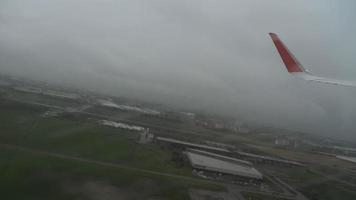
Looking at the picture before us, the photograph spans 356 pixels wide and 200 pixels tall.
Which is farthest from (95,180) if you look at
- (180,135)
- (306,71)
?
(180,135)

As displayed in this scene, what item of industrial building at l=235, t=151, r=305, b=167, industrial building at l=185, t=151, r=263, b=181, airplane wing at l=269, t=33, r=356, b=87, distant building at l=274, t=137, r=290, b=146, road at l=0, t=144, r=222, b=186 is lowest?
road at l=0, t=144, r=222, b=186

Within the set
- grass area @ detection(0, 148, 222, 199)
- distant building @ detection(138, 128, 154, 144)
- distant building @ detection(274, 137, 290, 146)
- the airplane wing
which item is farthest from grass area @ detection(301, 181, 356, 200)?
distant building @ detection(274, 137, 290, 146)

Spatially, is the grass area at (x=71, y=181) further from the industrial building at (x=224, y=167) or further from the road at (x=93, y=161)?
the industrial building at (x=224, y=167)

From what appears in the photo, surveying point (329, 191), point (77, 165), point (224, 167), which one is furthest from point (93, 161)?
point (329, 191)

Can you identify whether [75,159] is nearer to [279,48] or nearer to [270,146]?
Result: [279,48]

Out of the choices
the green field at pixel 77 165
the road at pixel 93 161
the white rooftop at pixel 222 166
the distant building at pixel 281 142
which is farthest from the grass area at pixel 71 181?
the distant building at pixel 281 142

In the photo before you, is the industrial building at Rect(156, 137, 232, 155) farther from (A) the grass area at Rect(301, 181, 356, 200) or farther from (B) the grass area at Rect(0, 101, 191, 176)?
(A) the grass area at Rect(301, 181, 356, 200)
